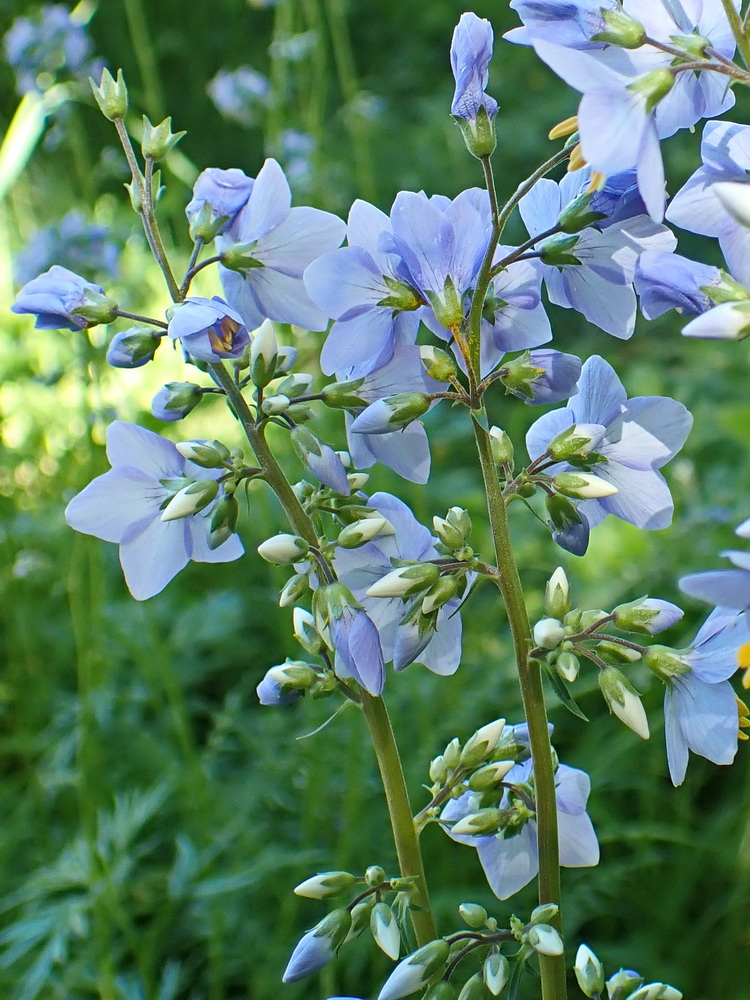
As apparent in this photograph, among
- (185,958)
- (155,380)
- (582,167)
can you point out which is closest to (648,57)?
(582,167)

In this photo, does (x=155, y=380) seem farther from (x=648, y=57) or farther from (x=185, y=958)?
(x=648, y=57)

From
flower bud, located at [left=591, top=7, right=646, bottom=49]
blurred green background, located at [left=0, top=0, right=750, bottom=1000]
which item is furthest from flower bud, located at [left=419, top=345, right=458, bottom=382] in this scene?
blurred green background, located at [left=0, top=0, right=750, bottom=1000]

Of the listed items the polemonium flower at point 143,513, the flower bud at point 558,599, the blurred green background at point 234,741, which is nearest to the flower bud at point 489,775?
the flower bud at point 558,599

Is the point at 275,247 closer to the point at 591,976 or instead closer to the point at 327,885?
the point at 327,885

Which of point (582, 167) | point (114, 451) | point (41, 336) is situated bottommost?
point (41, 336)

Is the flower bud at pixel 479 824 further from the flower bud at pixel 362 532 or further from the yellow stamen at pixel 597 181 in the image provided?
the yellow stamen at pixel 597 181

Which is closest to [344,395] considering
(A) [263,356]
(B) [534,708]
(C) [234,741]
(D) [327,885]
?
(A) [263,356]
